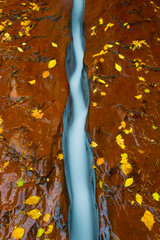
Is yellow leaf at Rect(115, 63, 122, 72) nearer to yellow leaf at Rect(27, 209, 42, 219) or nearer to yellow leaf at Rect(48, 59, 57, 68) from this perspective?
yellow leaf at Rect(48, 59, 57, 68)

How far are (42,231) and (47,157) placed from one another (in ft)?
2.23

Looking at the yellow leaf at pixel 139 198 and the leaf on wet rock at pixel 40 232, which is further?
the yellow leaf at pixel 139 198

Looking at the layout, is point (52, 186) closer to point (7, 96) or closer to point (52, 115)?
point (52, 115)

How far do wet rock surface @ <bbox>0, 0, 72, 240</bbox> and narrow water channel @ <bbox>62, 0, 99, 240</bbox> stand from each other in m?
0.19

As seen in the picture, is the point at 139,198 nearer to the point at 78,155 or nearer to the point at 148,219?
the point at 148,219

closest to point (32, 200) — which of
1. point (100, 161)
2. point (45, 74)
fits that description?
point (100, 161)

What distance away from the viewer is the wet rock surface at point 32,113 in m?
1.62

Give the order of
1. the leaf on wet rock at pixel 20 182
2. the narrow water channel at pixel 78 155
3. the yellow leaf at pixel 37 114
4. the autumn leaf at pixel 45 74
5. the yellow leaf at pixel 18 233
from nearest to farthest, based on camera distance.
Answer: the yellow leaf at pixel 18 233, the leaf on wet rock at pixel 20 182, the narrow water channel at pixel 78 155, the yellow leaf at pixel 37 114, the autumn leaf at pixel 45 74

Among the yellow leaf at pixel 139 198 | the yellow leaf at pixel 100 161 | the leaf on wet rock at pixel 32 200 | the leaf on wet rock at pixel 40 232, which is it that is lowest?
the leaf on wet rock at pixel 40 232

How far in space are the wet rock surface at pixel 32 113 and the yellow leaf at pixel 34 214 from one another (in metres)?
0.02

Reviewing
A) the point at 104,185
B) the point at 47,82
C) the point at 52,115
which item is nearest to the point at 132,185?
the point at 104,185

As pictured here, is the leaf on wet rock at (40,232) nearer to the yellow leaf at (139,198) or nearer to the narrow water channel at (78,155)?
the narrow water channel at (78,155)

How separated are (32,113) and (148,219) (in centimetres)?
167

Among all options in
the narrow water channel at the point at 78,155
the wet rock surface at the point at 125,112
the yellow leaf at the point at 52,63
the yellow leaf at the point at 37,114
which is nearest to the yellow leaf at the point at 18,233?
the narrow water channel at the point at 78,155
